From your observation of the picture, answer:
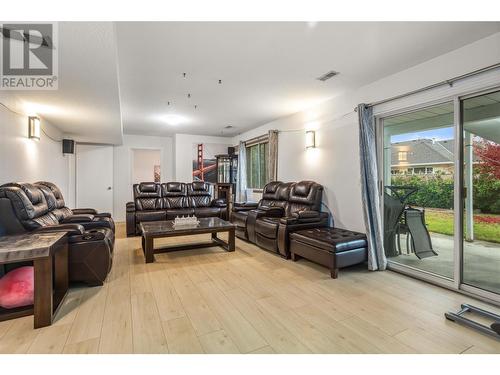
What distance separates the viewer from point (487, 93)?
234 centimetres

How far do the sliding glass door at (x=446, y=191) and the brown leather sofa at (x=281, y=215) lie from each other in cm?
99

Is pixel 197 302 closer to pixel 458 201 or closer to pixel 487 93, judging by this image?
pixel 458 201

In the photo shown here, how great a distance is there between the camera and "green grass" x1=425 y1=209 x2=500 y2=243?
8.29 feet

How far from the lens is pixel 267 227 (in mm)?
3848

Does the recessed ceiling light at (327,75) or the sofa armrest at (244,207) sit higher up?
the recessed ceiling light at (327,75)

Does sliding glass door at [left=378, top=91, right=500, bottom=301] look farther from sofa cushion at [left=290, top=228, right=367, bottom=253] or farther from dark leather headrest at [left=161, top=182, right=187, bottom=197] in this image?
dark leather headrest at [left=161, top=182, right=187, bottom=197]

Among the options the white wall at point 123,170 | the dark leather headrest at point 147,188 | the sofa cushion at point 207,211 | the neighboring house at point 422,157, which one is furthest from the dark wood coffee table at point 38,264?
the white wall at point 123,170

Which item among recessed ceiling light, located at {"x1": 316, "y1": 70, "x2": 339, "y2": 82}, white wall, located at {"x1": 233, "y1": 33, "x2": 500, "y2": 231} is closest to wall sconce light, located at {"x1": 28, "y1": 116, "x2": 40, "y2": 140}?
recessed ceiling light, located at {"x1": 316, "y1": 70, "x2": 339, "y2": 82}

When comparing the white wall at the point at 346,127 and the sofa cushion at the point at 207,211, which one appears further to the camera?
the sofa cushion at the point at 207,211

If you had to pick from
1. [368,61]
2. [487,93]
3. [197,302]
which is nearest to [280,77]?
[368,61]

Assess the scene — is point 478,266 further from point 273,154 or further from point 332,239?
point 273,154

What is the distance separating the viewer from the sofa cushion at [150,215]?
5.00 metres

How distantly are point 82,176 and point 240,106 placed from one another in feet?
15.0

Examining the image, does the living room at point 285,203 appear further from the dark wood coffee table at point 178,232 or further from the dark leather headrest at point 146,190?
the dark leather headrest at point 146,190
